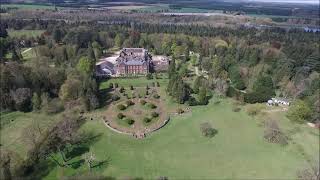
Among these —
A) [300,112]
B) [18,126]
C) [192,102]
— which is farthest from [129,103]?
[300,112]

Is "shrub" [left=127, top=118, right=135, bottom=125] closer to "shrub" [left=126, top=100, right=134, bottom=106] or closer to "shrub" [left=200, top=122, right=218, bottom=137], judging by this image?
"shrub" [left=126, top=100, right=134, bottom=106]

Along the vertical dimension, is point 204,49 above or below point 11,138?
above

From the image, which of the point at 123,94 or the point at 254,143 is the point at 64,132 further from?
the point at 254,143

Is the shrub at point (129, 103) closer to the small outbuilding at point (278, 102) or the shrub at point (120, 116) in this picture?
the shrub at point (120, 116)

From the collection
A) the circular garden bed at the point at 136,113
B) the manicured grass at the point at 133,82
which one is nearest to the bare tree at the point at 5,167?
the circular garden bed at the point at 136,113

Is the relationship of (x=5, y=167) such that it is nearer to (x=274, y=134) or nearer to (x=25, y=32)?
(x=274, y=134)

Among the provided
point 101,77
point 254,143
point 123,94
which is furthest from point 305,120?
point 101,77
